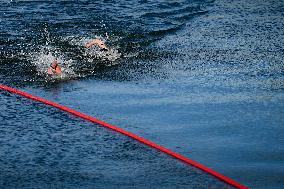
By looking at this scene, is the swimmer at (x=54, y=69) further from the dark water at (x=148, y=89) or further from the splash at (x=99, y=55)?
the splash at (x=99, y=55)

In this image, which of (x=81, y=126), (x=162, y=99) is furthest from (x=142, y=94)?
(x=81, y=126)

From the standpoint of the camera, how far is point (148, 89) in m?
6.98

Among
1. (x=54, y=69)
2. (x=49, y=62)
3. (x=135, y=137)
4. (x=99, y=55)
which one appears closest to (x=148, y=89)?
(x=54, y=69)

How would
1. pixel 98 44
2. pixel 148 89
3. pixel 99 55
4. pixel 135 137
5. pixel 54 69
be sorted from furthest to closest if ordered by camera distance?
pixel 98 44, pixel 99 55, pixel 54 69, pixel 148 89, pixel 135 137

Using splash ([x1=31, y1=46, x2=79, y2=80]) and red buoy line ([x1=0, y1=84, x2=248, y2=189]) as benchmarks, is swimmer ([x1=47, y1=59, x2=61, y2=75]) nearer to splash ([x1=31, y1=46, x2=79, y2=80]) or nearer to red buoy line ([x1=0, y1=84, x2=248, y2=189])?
splash ([x1=31, y1=46, x2=79, y2=80])

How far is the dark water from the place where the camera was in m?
4.99

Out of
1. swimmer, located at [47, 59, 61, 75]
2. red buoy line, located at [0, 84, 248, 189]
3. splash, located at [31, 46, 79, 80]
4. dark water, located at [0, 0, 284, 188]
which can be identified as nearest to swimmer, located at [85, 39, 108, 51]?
dark water, located at [0, 0, 284, 188]

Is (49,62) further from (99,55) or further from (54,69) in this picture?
(99,55)

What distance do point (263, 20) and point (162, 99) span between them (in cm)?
441

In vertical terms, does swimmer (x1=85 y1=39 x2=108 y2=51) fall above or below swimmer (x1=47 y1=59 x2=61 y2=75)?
above

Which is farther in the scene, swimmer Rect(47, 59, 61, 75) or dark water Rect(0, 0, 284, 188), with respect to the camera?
swimmer Rect(47, 59, 61, 75)

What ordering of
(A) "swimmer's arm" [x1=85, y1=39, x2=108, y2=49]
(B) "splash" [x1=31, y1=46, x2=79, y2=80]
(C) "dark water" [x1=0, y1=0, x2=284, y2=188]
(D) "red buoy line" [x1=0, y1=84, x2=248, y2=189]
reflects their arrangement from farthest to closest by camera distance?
(A) "swimmer's arm" [x1=85, y1=39, x2=108, y2=49]
(B) "splash" [x1=31, y1=46, x2=79, y2=80]
(C) "dark water" [x1=0, y1=0, x2=284, y2=188]
(D) "red buoy line" [x1=0, y1=84, x2=248, y2=189]

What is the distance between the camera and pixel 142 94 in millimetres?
6801

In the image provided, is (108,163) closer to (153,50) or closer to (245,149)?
(245,149)
